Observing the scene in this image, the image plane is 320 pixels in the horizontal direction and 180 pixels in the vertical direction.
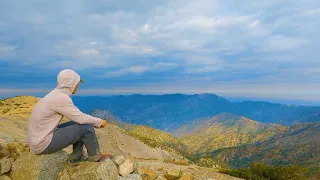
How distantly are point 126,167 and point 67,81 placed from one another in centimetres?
437

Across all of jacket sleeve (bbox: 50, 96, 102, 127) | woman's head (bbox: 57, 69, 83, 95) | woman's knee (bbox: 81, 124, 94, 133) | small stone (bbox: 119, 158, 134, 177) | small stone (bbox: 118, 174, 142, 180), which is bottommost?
small stone (bbox: 118, 174, 142, 180)

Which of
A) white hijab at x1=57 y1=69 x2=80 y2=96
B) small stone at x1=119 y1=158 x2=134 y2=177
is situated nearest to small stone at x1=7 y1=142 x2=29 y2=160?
white hijab at x1=57 y1=69 x2=80 y2=96

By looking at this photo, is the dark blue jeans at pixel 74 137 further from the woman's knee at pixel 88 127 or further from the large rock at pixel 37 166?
the large rock at pixel 37 166

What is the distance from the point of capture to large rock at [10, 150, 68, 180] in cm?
1054

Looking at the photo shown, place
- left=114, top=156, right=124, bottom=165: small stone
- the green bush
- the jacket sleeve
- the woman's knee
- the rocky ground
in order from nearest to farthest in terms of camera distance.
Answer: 1. the jacket sleeve
2. the woman's knee
3. the rocky ground
4. left=114, top=156, right=124, bottom=165: small stone
5. the green bush

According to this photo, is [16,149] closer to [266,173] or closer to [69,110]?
[69,110]

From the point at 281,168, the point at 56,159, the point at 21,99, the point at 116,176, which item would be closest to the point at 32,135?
the point at 56,159

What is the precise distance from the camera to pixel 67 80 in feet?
30.6

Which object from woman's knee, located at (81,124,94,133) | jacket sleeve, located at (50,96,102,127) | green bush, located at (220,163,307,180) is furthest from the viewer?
green bush, located at (220,163,307,180)

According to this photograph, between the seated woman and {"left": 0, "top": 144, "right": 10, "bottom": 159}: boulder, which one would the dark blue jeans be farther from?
{"left": 0, "top": 144, "right": 10, "bottom": 159}: boulder

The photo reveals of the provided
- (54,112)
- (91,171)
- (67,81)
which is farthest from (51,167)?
(67,81)

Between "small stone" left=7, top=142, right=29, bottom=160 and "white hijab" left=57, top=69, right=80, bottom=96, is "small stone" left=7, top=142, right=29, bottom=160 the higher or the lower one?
the lower one

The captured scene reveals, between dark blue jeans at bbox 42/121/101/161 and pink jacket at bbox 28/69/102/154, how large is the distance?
0.83 feet

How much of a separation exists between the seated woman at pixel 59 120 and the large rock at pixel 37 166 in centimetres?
70
